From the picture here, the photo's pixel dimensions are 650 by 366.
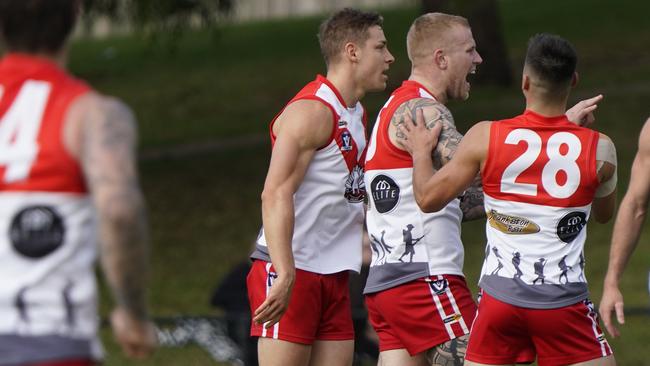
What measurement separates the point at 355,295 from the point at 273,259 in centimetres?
489

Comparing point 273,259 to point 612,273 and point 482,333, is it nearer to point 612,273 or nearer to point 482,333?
point 482,333

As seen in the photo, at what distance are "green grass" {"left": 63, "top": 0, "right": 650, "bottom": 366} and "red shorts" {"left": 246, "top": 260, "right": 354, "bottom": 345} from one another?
5.46m

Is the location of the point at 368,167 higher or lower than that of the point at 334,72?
lower

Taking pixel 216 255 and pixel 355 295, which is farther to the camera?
pixel 216 255

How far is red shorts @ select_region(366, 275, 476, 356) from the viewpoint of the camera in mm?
6703

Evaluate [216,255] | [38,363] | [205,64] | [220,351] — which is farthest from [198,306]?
[205,64]

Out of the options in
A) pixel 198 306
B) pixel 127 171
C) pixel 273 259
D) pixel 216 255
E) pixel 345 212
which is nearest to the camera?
pixel 127 171

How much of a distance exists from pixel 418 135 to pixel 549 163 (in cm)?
73

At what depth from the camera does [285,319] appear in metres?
6.88

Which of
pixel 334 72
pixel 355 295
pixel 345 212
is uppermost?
pixel 334 72

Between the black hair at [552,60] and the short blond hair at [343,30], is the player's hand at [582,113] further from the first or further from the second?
the short blond hair at [343,30]

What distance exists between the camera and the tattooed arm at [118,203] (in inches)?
167

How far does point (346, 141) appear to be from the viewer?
6902 mm

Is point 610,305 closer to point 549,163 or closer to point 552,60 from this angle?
point 549,163
